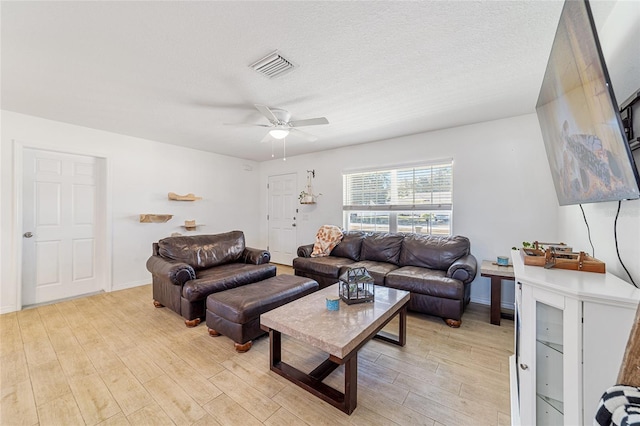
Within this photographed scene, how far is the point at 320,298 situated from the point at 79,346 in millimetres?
2264

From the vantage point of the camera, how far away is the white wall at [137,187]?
10.0 feet

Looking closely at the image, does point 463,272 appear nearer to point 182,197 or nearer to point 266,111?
point 266,111

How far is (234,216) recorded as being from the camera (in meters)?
5.60

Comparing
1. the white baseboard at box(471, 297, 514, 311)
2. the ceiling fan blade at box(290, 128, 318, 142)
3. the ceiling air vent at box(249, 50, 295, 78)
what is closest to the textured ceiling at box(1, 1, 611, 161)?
the ceiling air vent at box(249, 50, 295, 78)

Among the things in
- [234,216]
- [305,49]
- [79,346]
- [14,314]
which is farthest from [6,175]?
[305,49]

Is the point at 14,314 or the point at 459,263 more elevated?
the point at 459,263

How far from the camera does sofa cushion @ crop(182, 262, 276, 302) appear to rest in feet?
8.71

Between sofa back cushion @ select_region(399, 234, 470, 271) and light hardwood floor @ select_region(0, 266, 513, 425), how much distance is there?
0.75 meters

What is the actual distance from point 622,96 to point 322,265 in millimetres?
3095

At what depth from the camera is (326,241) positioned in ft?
13.7

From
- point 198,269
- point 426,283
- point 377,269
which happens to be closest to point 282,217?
point 198,269

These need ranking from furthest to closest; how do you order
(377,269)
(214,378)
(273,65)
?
(377,269)
(273,65)
(214,378)

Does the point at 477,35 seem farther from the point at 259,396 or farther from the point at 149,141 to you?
the point at 149,141

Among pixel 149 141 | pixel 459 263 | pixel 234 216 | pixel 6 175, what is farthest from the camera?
pixel 234 216
